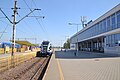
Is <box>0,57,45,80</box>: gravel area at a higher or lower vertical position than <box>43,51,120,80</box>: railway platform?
lower

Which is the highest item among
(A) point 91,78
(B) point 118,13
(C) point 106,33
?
(B) point 118,13

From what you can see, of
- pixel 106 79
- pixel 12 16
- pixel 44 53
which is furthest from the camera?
pixel 44 53

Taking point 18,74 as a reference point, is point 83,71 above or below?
above

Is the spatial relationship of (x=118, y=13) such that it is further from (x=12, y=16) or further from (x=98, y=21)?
(x=12, y=16)

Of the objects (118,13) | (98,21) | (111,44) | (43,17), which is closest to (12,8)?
(43,17)

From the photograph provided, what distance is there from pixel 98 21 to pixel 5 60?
43637mm

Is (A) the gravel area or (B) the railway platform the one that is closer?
(B) the railway platform

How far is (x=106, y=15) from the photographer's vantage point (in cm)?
5172

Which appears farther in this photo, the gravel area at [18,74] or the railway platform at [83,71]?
the gravel area at [18,74]

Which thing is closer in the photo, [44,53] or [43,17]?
[43,17]

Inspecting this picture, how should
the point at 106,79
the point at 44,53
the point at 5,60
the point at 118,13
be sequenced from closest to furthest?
1. the point at 106,79
2. the point at 5,60
3. the point at 118,13
4. the point at 44,53

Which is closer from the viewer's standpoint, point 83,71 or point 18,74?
point 83,71

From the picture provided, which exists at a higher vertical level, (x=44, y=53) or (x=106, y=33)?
(x=106, y=33)

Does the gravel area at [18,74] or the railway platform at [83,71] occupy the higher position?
the railway platform at [83,71]
